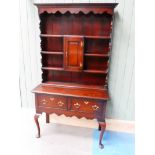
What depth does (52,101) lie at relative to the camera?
218cm

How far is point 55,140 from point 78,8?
6.01 feet

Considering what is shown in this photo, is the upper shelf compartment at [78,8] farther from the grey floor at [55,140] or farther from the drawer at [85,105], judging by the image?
the grey floor at [55,140]

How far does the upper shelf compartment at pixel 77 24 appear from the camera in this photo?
2156 mm

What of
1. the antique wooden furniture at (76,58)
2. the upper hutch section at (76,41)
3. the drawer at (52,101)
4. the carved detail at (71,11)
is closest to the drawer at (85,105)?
the antique wooden furniture at (76,58)

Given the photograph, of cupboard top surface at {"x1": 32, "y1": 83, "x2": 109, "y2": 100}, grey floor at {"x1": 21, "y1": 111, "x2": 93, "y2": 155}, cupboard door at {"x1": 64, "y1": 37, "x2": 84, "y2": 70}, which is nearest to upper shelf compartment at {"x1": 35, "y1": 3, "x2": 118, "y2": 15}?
cupboard door at {"x1": 64, "y1": 37, "x2": 84, "y2": 70}

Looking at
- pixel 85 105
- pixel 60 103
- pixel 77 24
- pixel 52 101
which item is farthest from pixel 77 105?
pixel 77 24

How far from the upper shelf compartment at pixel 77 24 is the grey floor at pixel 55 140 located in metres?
1.44

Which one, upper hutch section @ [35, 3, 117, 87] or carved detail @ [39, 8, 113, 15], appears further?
upper hutch section @ [35, 3, 117, 87]

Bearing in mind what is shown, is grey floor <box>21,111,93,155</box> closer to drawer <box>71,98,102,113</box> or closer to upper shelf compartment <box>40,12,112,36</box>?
→ drawer <box>71,98,102,113</box>

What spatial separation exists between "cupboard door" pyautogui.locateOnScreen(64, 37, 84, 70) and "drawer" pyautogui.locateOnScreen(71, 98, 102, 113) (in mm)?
461

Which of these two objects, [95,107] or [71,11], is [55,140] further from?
[71,11]

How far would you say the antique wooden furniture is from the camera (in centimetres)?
208
